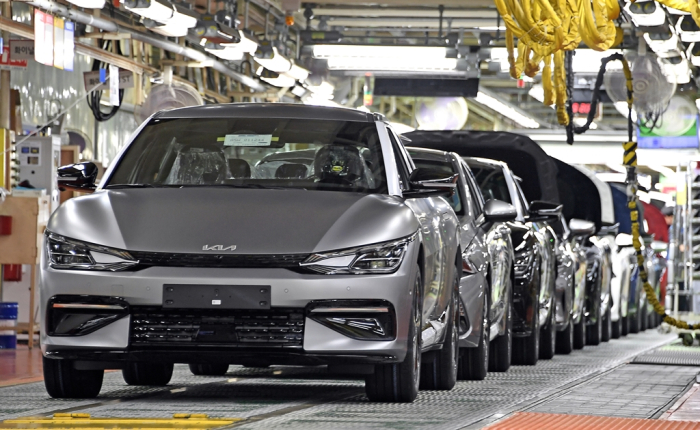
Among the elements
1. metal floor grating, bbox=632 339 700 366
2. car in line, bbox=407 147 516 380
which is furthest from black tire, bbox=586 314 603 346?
car in line, bbox=407 147 516 380

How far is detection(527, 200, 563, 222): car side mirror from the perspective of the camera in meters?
12.9

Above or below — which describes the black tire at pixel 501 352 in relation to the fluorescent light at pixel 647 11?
below

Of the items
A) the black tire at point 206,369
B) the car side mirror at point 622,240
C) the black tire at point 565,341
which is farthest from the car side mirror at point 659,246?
the black tire at point 206,369

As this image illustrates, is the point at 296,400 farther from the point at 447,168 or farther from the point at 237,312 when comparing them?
the point at 447,168

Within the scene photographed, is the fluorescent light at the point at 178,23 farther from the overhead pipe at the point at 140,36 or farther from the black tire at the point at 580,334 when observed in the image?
the black tire at the point at 580,334

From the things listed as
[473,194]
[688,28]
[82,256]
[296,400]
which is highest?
[688,28]

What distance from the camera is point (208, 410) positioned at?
7.03m

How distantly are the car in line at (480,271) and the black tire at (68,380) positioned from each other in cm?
291

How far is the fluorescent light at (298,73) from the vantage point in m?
23.0

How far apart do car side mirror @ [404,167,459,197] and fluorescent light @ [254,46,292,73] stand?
44.8 feet

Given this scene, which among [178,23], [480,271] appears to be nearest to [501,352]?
Answer: [480,271]

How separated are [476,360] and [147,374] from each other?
2527 mm

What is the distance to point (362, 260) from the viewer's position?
7.03 meters

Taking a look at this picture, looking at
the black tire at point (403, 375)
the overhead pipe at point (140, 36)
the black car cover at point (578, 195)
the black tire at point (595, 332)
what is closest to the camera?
the black tire at point (403, 375)
